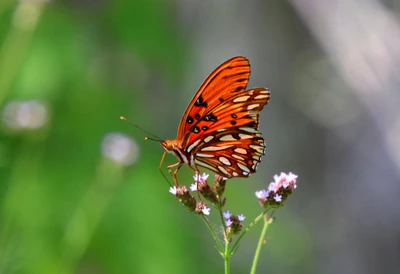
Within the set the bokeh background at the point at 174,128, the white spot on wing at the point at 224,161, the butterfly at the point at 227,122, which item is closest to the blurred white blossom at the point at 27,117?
the bokeh background at the point at 174,128

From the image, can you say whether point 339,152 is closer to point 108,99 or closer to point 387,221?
point 387,221

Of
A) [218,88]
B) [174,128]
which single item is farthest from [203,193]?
[174,128]

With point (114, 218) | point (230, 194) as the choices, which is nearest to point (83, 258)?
point (114, 218)

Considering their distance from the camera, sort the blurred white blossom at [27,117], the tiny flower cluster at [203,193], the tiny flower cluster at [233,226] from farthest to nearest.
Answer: the blurred white blossom at [27,117]
the tiny flower cluster at [203,193]
the tiny flower cluster at [233,226]

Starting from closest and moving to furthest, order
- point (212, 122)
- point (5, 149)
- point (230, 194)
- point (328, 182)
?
point (212, 122)
point (5, 149)
point (230, 194)
point (328, 182)

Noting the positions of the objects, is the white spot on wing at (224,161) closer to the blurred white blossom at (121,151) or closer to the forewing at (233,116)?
the forewing at (233,116)
